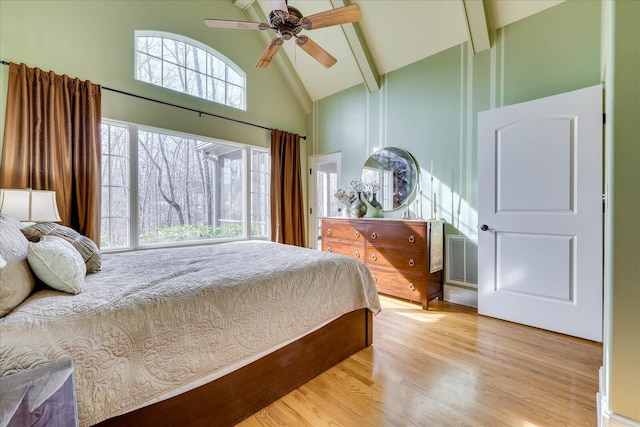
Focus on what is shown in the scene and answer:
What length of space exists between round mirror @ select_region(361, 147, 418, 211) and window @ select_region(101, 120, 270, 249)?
1.60 metres

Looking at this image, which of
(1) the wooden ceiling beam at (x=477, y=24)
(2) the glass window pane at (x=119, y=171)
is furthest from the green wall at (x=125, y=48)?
(1) the wooden ceiling beam at (x=477, y=24)

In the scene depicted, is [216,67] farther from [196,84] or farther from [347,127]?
[347,127]

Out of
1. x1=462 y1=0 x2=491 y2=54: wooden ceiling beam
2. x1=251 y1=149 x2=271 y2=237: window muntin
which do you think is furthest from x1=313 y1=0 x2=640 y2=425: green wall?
x1=251 y1=149 x2=271 y2=237: window muntin

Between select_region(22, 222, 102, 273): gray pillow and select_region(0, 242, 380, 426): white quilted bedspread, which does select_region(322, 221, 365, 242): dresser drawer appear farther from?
select_region(22, 222, 102, 273): gray pillow

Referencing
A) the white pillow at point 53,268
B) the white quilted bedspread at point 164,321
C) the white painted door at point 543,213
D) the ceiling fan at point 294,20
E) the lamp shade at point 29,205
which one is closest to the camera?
the white quilted bedspread at point 164,321

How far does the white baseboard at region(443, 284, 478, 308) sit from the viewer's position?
3078 mm

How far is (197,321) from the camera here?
1.26m

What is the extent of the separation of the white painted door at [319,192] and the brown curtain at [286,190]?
1.09 ft

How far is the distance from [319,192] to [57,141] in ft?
10.8

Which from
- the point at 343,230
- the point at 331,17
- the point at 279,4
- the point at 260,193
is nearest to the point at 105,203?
the point at 260,193

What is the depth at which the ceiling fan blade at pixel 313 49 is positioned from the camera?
2368 mm

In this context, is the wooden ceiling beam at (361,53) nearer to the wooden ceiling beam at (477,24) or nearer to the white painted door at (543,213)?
the wooden ceiling beam at (477,24)

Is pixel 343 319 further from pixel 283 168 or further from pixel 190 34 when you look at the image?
pixel 190 34

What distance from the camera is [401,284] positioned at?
10.4ft
